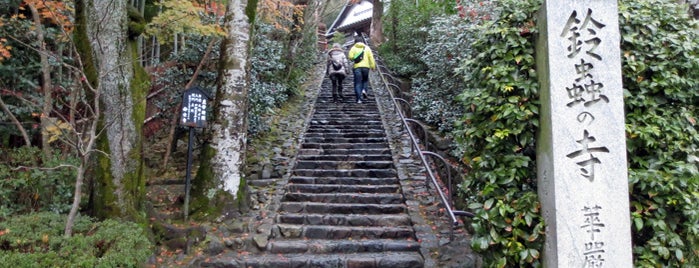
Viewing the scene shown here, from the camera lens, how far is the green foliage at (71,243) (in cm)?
405

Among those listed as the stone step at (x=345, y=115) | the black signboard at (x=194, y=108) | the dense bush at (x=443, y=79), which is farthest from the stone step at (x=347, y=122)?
the black signboard at (x=194, y=108)

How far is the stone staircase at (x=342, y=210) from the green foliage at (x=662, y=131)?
7.70ft

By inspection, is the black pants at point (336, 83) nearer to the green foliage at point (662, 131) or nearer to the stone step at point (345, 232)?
the stone step at point (345, 232)

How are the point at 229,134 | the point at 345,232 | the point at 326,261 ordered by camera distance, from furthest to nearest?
the point at 229,134, the point at 345,232, the point at 326,261

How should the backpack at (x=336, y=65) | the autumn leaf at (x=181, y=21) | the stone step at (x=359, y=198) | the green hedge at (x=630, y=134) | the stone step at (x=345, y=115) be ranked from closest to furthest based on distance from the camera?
the green hedge at (x=630, y=134) < the autumn leaf at (x=181, y=21) < the stone step at (x=359, y=198) < the stone step at (x=345, y=115) < the backpack at (x=336, y=65)

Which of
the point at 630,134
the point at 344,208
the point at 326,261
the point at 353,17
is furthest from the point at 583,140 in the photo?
the point at 353,17

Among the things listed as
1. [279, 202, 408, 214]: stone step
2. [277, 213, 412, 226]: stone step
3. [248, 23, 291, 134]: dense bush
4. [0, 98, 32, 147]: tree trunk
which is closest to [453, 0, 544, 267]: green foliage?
[277, 213, 412, 226]: stone step

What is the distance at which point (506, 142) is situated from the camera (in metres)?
4.13

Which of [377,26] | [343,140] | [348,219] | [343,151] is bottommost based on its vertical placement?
[348,219]

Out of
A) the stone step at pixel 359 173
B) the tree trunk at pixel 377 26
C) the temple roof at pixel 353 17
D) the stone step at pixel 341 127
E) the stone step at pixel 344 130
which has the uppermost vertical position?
the temple roof at pixel 353 17

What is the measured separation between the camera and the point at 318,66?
765 inches

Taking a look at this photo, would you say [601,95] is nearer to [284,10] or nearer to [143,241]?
[143,241]

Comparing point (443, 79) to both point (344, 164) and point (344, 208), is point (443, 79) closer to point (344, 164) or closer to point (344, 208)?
point (344, 164)

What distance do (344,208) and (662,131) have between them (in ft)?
13.6
